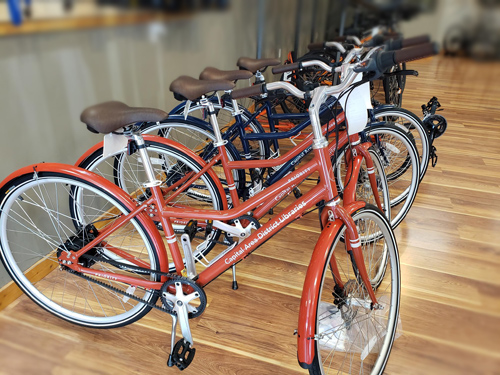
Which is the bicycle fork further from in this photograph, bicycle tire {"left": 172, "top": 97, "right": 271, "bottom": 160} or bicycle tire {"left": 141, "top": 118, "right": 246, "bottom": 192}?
bicycle tire {"left": 172, "top": 97, "right": 271, "bottom": 160}

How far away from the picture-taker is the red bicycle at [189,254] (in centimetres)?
99

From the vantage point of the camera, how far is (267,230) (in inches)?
44.3

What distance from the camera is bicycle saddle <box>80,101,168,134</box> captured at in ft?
3.22

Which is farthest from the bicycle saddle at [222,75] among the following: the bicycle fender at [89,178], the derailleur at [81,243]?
the derailleur at [81,243]

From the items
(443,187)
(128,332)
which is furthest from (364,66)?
(443,187)

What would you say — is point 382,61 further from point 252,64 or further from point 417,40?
point 252,64

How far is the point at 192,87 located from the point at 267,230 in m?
0.59

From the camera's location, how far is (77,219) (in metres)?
1.50

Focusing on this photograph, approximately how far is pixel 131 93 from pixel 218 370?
1.31 m

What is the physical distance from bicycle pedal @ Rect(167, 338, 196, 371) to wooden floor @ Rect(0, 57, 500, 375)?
6 cm

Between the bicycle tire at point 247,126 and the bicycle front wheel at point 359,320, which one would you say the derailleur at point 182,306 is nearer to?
the bicycle front wheel at point 359,320

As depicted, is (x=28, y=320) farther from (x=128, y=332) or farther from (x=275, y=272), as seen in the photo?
(x=275, y=272)

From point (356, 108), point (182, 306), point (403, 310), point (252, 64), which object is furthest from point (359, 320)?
point (252, 64)

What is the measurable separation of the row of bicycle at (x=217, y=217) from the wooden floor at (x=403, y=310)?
0.30 ft
